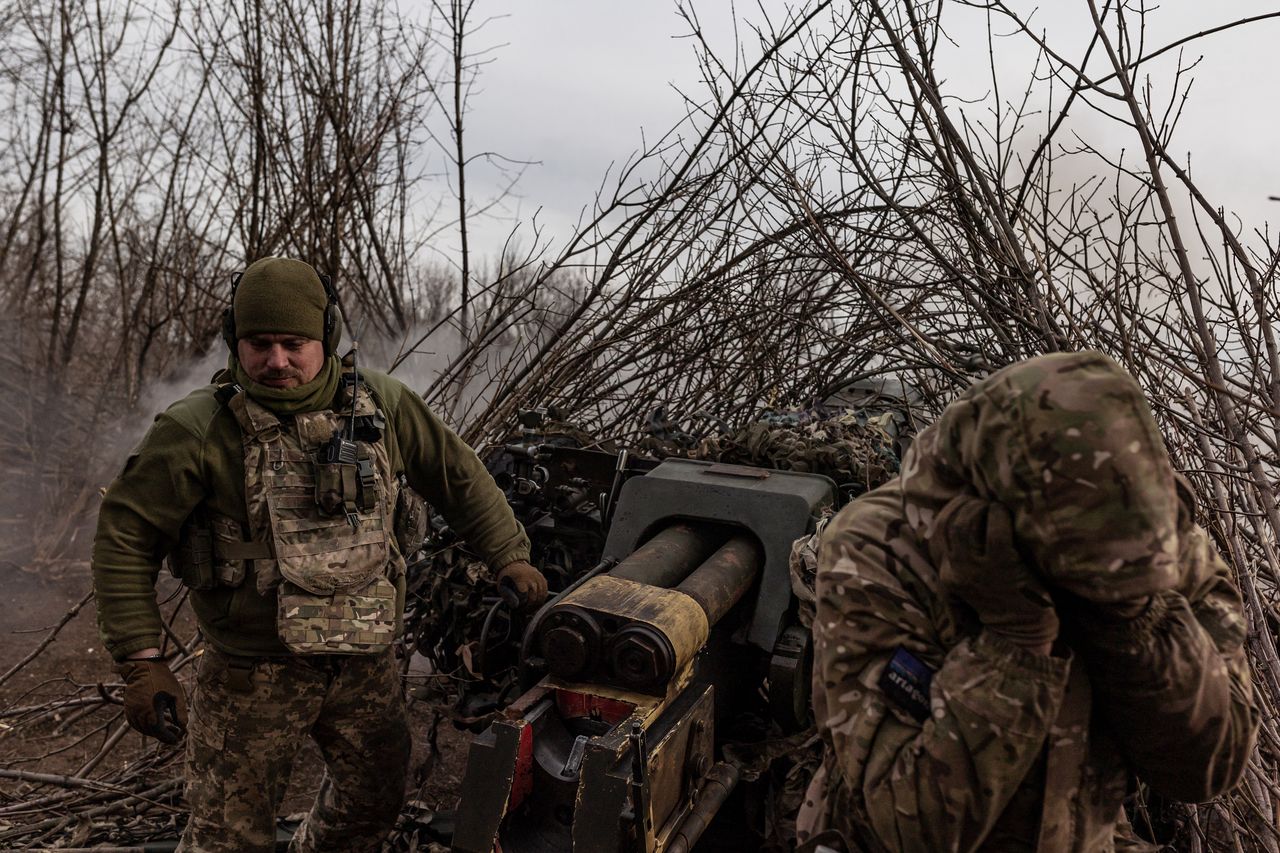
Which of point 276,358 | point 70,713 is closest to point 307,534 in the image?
point 276,358

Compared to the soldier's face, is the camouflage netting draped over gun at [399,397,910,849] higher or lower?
lower

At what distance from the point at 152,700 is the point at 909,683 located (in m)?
2.04

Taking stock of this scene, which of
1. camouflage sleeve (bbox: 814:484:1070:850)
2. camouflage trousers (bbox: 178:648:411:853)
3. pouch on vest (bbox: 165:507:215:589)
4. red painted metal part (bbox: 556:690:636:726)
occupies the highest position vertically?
camouflage sleeve (bbox: 814:484:1070:850)

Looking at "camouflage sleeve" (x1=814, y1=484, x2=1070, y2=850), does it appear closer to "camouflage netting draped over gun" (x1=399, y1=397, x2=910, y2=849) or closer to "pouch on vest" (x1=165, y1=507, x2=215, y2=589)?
"pouch on vest" (x1=165, y1=507, x2=215, y2=589)

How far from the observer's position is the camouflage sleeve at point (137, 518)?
2609 mm

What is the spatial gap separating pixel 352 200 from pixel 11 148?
4.55 m

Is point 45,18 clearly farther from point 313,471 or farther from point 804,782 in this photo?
point 804,782

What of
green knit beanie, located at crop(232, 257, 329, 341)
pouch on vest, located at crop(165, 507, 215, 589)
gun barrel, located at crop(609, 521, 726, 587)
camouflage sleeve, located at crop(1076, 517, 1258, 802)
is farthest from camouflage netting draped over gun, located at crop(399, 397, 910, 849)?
camouflage sleeve, located at crop(1076, 517, 1258, 802)

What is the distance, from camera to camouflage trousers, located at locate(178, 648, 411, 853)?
271cm

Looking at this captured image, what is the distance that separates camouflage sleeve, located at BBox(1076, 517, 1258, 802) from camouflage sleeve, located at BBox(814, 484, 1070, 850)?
0.32ft

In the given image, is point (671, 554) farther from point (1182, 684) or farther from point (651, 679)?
point (1182, 684)

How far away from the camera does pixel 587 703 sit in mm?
2721

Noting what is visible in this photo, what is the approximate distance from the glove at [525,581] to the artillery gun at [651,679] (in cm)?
19

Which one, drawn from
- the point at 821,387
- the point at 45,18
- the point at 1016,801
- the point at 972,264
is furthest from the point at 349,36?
the point at 1016,801
